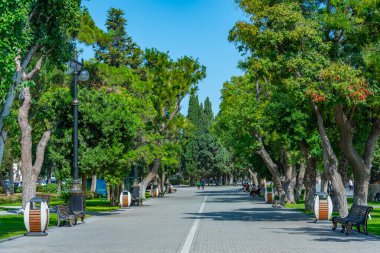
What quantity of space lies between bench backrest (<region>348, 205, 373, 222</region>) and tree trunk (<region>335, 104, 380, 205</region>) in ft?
22.1

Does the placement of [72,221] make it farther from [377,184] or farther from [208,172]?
[208,172]

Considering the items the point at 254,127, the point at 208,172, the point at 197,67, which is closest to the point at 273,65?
the point at 254,127

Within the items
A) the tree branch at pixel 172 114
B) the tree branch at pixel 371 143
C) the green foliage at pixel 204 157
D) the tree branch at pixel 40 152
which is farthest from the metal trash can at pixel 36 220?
the green foliage at pixel 204 157

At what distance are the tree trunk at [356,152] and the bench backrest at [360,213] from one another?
6728mm

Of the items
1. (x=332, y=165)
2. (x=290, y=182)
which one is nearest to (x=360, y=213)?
(x=332, y=165)

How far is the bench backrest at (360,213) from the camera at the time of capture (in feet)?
59.7

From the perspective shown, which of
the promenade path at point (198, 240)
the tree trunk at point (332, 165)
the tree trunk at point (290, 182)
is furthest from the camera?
the tree trunk at point (290, 182)

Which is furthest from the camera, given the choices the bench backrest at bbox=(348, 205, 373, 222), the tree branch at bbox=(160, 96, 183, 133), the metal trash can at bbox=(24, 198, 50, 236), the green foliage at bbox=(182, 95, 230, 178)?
the green foliage at bbox=(182, 95, 230, 178)

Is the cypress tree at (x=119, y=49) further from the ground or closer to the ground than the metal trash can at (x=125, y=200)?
further from the ground

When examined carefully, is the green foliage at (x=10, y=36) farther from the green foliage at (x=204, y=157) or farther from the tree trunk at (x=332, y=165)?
the green foliage at (x=204, y=157)

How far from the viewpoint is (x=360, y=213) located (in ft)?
61.4

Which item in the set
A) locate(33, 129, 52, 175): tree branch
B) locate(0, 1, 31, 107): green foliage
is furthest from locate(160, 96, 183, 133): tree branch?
locate(0, 1, 31, 107): green foliage

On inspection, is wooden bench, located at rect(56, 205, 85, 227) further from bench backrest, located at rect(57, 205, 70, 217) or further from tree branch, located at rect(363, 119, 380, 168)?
tree branch, located at rect(363, 119, 380, 168)

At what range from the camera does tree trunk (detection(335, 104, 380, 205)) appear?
26.0 m
